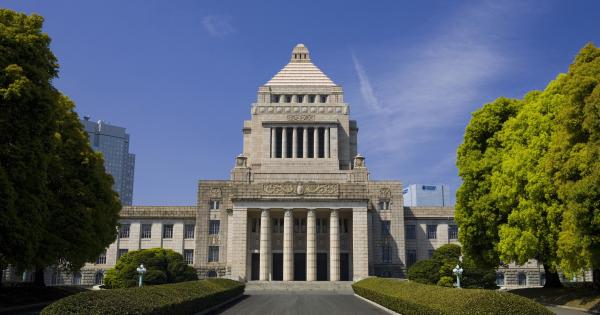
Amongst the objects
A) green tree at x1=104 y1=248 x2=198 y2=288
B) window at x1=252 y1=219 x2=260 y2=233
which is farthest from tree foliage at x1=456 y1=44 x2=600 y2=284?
window at x1=252 y1=219 x2=260 y2=233

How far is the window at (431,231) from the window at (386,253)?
676 centimetres

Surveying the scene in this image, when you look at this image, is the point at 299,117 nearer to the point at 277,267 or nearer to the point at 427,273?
the point at 277,267

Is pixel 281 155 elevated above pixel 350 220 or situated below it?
above

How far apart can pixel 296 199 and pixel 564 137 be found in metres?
37.7

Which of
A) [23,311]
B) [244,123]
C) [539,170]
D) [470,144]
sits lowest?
[23,311]

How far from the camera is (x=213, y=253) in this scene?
6938 centimetres

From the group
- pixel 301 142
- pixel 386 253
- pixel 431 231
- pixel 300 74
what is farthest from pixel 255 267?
pixel 300 74

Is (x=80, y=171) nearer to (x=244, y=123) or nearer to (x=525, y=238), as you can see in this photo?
(x=525, y=238)

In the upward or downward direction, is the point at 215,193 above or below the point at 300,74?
below

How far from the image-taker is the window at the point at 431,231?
72938mm

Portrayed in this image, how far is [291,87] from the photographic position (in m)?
83.4

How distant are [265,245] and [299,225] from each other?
24.0ft

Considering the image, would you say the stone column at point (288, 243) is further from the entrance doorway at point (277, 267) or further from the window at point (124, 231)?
the window at point (124, 231)

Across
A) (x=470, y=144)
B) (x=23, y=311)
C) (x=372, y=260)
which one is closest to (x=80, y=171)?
(x=23, y=311)
